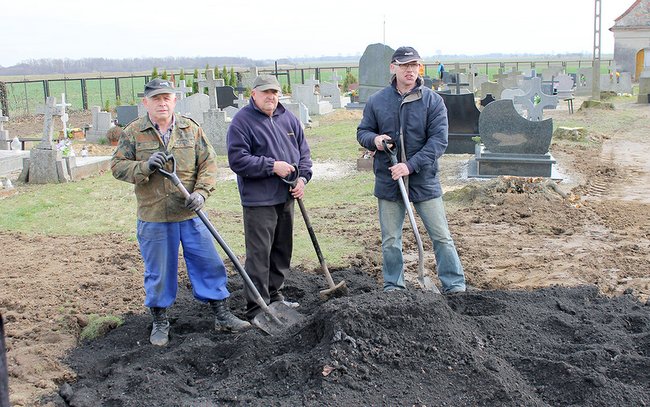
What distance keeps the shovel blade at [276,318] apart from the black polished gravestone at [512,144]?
715 cm

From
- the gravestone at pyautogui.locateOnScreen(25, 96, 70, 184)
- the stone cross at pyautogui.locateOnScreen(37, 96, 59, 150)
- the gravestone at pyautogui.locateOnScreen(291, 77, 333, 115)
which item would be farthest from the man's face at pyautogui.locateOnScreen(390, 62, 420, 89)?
the gravestone at pyautogui.locateOnScreen(291, 77, 333, 115)

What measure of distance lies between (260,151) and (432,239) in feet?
4.92

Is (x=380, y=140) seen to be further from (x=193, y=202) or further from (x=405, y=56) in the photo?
(x=193, y=202)

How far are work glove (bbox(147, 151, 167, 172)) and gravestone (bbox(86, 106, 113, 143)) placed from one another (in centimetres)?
1457

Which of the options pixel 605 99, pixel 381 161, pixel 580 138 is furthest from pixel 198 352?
pixel 605 99

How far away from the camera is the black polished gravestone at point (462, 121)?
558 inches

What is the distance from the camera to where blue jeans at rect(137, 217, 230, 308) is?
496 centimetres

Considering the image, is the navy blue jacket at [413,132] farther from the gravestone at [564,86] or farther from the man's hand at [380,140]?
the gravestone at [564,86]

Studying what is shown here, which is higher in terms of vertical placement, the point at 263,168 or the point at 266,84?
the point at 266,84

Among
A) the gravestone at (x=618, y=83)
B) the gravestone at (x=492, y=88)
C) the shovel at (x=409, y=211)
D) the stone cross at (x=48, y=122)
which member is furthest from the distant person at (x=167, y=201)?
the gravestone at (x=618, y=83)

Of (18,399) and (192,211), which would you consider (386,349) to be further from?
(18,399)

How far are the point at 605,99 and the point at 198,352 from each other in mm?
28524

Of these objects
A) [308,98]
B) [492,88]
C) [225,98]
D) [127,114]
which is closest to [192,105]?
[127,114]

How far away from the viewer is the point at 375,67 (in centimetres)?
1706
